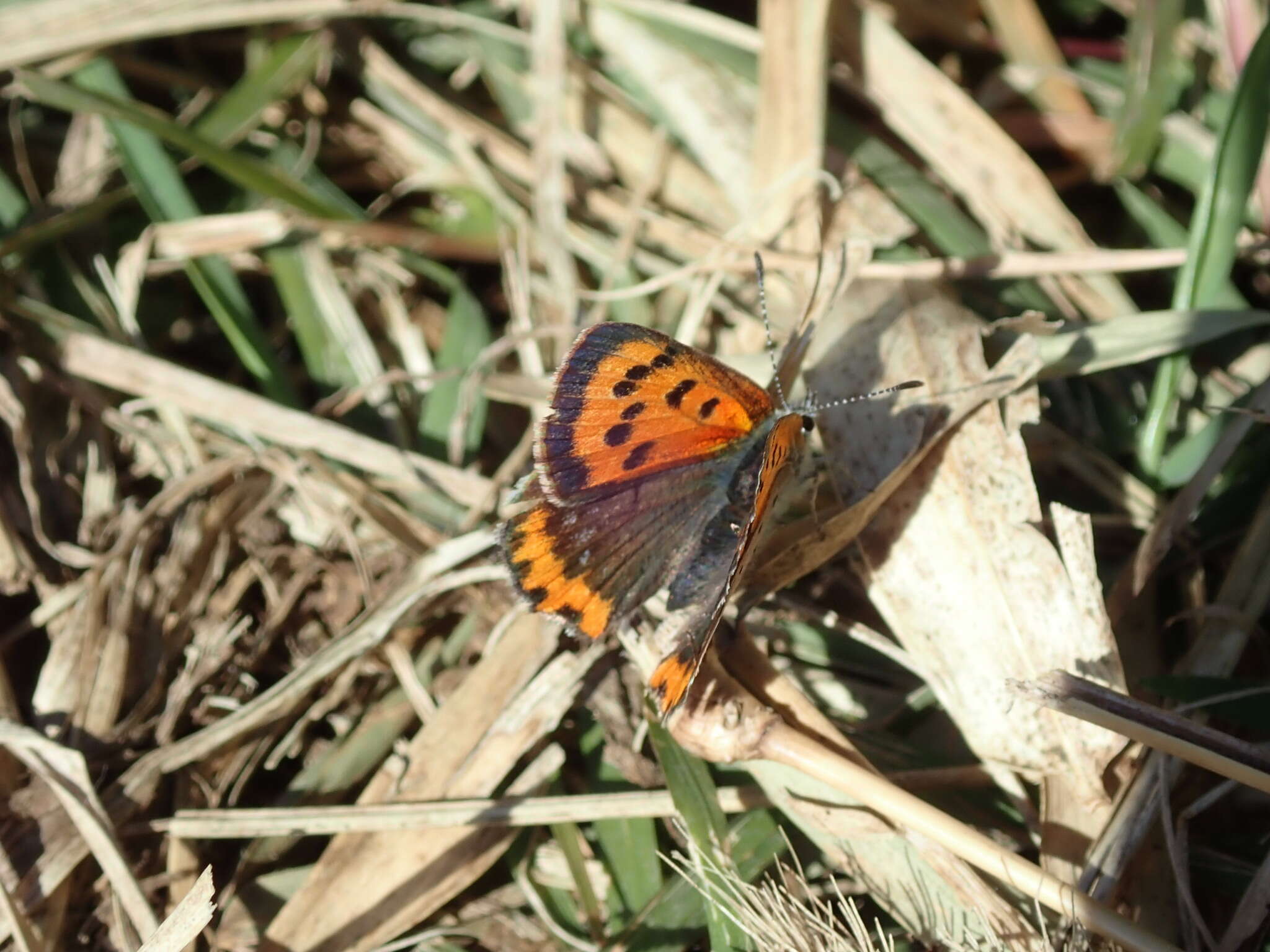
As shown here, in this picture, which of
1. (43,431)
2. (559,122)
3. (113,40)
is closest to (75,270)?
(43,431)

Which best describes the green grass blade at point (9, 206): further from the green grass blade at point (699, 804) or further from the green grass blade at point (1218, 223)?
the green grass blade at point (1218, 223)

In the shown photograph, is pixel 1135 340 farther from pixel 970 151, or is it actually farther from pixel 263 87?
pixel 263 87

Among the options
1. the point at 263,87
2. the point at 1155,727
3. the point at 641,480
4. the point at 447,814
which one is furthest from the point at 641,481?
the point at 263,87

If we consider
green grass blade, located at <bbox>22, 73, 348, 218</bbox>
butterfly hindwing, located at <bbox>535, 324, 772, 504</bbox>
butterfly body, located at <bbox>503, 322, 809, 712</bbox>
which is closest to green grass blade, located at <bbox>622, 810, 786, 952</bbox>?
butterfly body, located at <bbox>503, 322, 809, 712</bbox>

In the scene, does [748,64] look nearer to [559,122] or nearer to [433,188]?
[559,122]

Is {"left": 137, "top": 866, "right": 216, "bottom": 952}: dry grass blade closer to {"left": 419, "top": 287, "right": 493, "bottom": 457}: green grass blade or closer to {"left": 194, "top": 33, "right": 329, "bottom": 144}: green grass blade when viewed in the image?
{"left": 419, "top": 287, "right": 493, "bottom": 457}: green grass blade

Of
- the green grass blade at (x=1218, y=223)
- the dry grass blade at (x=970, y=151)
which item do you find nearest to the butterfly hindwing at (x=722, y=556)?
the green grass blade at (x=1218, y=223)

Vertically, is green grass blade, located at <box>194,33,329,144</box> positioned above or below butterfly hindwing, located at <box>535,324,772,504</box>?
above
